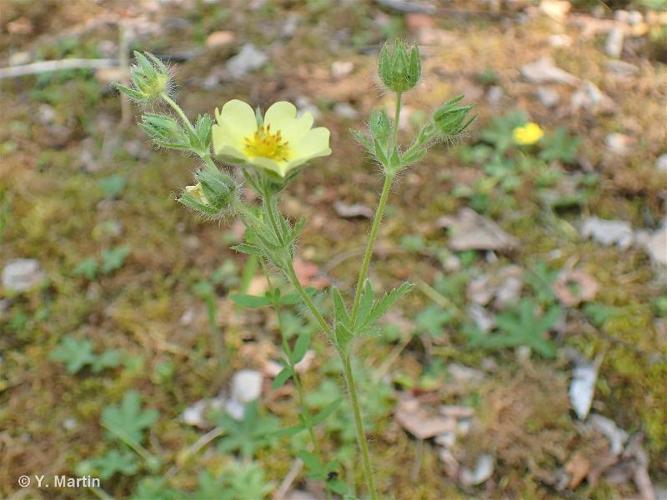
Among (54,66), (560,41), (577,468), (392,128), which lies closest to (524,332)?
(577,468)

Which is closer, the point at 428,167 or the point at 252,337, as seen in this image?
the point at 252,337

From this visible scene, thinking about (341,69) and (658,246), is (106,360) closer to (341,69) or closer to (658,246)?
(341,69)

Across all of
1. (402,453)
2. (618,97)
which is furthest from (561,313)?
(618,97)

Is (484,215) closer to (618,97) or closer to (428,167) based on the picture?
(428,167)

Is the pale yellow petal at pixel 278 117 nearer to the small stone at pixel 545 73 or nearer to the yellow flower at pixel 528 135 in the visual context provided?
the yellow flower at pixel 528 135

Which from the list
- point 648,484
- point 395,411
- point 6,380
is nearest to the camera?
point 648,484
